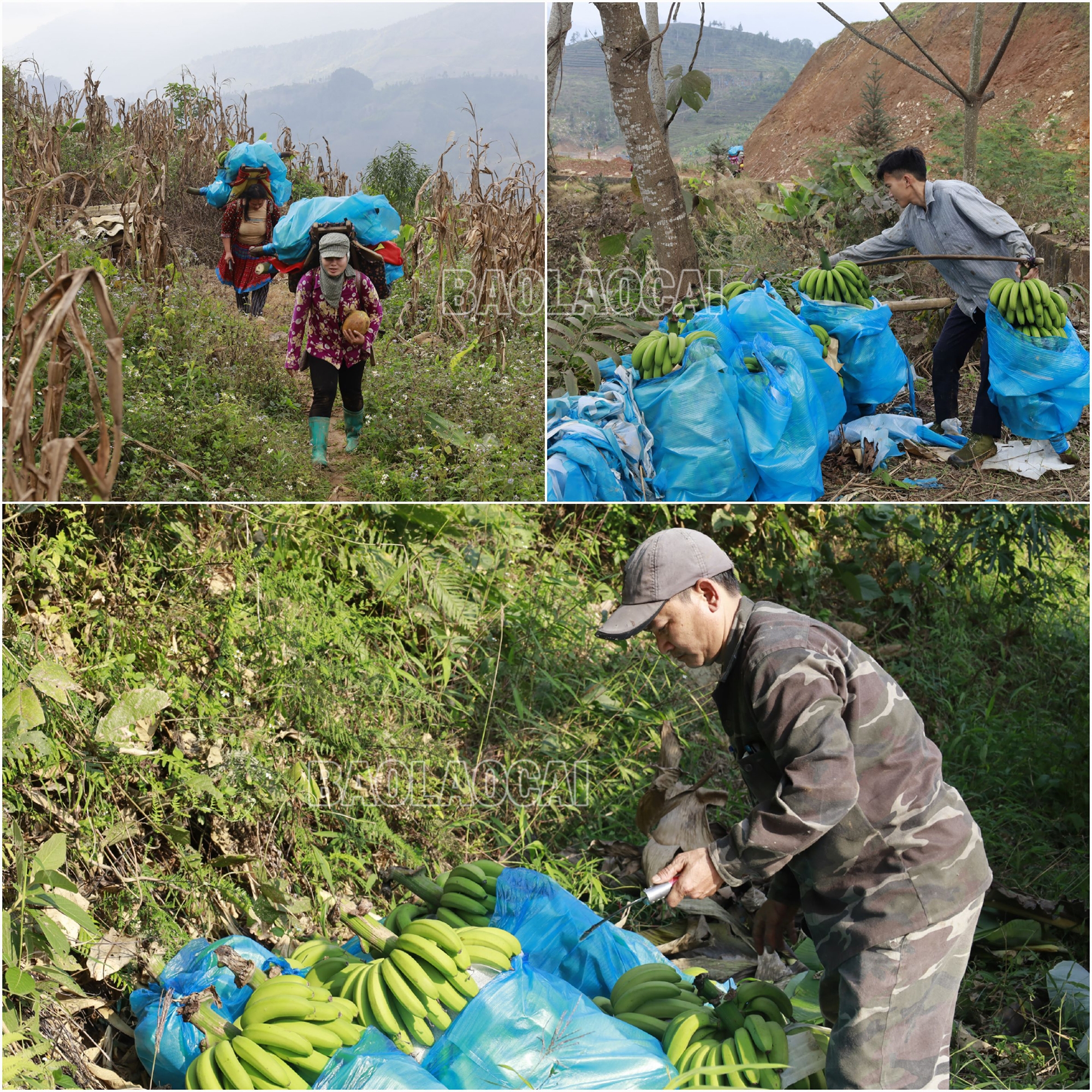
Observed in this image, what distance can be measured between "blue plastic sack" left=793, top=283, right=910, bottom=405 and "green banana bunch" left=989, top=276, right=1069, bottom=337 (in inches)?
18.3

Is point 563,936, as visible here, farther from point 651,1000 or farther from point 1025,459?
point 1025,459

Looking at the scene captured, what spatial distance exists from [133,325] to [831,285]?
3.10 metres

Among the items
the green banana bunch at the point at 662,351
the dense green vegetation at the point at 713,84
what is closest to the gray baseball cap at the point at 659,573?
the green banana bunch at the point at 662,351

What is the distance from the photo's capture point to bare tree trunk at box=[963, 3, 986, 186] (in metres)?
3.57

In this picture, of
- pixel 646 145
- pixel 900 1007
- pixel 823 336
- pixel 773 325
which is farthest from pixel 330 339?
pixel 900 1007

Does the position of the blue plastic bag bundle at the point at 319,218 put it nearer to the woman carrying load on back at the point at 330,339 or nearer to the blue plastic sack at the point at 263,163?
the woman carrying load on back at the point at 330,339

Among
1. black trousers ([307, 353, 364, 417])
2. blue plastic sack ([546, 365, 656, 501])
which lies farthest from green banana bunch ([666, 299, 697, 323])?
black trousers ([307, 353, 364, 417])

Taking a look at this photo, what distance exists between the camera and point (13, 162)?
13.1ft

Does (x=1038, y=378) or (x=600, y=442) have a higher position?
(x=1038, y=378)

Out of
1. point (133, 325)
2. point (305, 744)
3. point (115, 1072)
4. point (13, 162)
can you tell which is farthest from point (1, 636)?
point (13, 162)

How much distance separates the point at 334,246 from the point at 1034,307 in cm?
296

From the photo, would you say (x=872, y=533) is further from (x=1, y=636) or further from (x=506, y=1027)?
(x=1, y=636)

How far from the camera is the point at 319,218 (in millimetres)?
3732

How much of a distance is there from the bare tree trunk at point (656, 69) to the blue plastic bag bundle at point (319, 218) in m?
1.20
